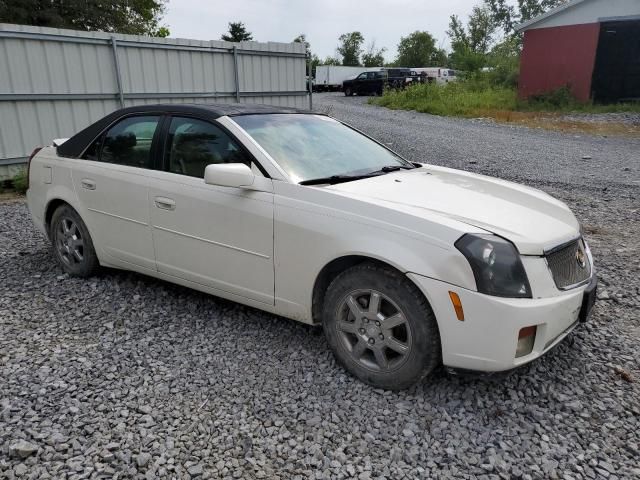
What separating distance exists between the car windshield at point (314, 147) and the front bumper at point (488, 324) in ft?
3.72

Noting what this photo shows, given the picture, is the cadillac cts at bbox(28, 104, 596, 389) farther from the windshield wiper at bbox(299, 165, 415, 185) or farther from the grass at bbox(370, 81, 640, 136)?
the grass at bbox(370, 81, 640, 136)

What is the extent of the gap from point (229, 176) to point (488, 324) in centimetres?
170

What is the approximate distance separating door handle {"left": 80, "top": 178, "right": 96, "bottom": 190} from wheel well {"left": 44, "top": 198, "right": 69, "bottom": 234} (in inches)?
15.2

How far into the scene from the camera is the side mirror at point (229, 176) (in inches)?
124

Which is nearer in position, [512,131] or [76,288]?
[76,288]

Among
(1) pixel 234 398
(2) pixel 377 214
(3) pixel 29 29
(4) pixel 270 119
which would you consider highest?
(3) pixel 29 29

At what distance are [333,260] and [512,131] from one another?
46.9 feet

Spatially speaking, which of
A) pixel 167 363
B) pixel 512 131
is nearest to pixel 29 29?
pixel 167 363

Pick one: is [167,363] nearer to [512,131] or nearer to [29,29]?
[29,29]

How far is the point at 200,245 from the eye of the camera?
3574 millimetres

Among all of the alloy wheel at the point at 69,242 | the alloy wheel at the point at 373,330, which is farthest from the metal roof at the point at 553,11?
the alloy wheel at the point at 373,330

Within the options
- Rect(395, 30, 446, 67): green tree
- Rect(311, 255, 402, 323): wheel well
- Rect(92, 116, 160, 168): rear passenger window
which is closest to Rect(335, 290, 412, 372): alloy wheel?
Rect(311, 255, 402, 323): wheel well

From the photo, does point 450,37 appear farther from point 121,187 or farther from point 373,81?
point 121,187

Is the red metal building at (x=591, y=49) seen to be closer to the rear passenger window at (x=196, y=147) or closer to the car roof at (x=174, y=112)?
the car roof at (x=174, y=112)
